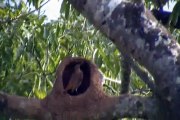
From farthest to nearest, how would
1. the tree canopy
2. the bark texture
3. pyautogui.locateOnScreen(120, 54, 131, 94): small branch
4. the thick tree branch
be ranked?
the tree canopy
pyautogui.locateOnScreen(120, 54, 131, 94): small branch
the bark texture
the thick tree branch

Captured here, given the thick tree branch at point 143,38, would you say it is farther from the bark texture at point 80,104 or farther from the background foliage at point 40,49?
the background foliage at point 40,49

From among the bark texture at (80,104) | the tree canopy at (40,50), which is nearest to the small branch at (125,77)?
the bark texture at (80,104)

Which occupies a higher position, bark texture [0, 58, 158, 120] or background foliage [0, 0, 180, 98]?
background foliage [0, 0, 180, 98]

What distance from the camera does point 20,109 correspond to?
1765mm

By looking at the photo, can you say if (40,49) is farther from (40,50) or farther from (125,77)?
(125,77)

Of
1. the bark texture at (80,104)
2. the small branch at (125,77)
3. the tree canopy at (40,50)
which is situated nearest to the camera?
the bark texture at (80,104)

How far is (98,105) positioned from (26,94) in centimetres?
131

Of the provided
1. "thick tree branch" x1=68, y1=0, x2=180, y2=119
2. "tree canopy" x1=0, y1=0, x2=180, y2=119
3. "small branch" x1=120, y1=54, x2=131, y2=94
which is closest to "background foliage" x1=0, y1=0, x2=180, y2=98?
"tree canopy" x1=0, y1=0, x2=180, y2=119

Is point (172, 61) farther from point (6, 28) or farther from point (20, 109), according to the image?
point (6, 28)

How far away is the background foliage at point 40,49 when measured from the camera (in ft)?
9.58

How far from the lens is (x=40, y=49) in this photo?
305 centimetres

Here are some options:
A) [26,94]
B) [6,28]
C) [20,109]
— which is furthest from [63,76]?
[6,28]

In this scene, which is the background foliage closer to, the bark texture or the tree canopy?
the tree canopy

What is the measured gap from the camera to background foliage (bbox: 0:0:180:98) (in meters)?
2.92
